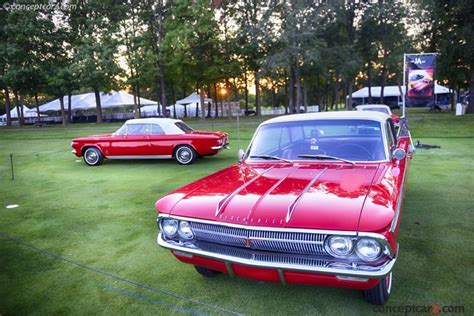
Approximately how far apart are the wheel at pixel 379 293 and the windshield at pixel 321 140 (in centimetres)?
133

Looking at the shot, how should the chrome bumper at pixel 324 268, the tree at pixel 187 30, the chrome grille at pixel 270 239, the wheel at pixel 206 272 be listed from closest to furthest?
the chrome bumper at pixel 324 268
the chrome grille at pixel 270 239
the wheel at pixel 206 272
the tree at pixel 187 30

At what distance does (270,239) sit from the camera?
8.70 ft

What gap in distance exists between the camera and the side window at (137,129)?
11.0 meters

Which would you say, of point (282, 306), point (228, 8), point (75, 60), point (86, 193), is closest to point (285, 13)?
point (228, 8)

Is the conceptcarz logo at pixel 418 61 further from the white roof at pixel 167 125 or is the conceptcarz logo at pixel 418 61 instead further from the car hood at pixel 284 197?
the car hood at pixel 284 197

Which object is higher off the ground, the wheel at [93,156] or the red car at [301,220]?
the red car at [301,220]

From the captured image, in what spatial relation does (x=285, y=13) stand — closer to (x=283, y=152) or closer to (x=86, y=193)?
(x=86, y=193)

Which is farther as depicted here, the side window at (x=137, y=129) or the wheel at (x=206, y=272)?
the side window at (x=137, y=129)

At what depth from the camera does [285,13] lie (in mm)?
26156

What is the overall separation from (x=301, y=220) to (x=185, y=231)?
40.1 inches

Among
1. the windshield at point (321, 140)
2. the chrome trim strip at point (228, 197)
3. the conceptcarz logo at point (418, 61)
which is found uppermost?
the conceptcarz logo at point (418, 61)

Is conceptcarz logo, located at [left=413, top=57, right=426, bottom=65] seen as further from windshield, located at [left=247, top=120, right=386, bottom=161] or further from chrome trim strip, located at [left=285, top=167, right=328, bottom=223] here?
chrome trim strip, located at [left=285, top=167, right=328, bottom=223]

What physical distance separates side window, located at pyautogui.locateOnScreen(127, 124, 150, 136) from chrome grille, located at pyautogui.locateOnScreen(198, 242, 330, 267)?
28.0ft

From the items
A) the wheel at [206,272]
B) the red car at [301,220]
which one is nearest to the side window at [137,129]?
the red car at [301,220]
